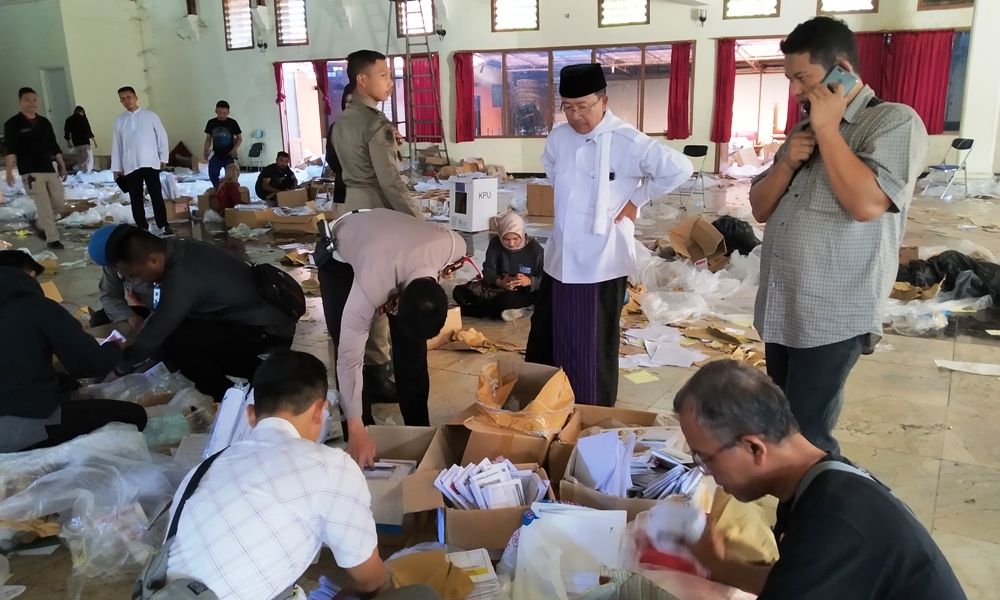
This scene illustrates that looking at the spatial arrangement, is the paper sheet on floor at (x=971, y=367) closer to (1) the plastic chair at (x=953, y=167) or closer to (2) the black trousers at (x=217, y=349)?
(2) the black trousers at (x=217, y=349)

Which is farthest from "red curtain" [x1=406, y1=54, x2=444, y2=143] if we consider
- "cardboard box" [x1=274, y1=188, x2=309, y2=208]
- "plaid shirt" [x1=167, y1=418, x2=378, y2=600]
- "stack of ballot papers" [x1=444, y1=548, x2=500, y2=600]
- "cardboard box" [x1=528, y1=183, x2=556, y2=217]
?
"plaid shirt" [x1=167, y1=418, x2=378, y2=600]

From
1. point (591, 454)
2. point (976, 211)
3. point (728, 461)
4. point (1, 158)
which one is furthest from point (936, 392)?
point (1, 158)

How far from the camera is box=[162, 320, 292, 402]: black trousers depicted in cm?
322

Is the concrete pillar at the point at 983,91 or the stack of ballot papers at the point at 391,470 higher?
the concrete pillar at the point at 983,91

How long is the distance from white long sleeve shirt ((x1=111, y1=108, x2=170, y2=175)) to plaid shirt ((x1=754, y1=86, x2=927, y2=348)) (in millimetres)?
7040

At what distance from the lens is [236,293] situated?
318cm

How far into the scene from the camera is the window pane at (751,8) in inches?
481

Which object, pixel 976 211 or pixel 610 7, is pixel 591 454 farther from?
pixel 610 7

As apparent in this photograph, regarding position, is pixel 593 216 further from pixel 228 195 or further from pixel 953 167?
pixel 953 167

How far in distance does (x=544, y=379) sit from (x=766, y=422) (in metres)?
1.60

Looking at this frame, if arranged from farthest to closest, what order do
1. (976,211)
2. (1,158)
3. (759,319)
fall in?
1. (1,158)
2. (976,211)
3. (759,319)

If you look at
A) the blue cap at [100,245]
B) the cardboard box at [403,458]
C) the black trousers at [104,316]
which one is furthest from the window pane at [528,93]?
the cardboard box at [403,458]

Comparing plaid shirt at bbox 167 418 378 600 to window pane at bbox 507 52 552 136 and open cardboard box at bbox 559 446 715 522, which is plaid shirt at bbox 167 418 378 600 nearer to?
open cardboard box at bbox 559 446 715 522

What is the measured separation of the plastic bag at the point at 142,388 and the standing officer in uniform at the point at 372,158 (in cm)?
90
